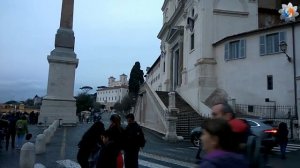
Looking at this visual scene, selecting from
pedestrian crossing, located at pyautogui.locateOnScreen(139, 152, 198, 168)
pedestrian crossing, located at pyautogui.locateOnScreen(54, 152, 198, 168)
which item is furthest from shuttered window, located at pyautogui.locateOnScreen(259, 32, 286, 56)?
pedestrian crossing, located at pyautogui.locateOnScreen(54, 152, 198, 168)

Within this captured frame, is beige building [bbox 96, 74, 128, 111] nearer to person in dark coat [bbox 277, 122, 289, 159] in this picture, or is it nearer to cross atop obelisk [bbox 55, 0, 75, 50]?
cross atop obelisk [bbox 55, 0, 75, 50]

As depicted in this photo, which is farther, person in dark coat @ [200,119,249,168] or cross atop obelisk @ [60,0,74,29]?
cross atop obelisk @ [60,0,74,29]

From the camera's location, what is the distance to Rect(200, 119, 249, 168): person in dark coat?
92.3 inches

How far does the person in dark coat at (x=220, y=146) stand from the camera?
7.69 feet

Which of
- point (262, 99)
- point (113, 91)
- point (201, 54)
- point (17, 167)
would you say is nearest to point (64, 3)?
point (201, 54)

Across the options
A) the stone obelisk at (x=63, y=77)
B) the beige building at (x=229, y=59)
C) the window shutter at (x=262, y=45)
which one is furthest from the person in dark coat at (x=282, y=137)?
the stone obelisk at (x=63, y=77)

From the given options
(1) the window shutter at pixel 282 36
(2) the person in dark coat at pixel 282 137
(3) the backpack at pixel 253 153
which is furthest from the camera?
(1) the window shutter at pixel 282 36

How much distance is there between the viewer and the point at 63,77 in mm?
27688

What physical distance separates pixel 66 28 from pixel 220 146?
2865 centimetres

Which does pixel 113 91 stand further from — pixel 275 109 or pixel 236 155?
pixel 236 155

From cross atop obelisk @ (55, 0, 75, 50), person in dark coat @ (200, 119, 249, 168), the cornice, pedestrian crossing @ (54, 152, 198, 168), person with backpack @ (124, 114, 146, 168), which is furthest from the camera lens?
the cornice

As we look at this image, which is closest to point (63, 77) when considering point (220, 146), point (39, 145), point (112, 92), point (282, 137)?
point (39, 145)

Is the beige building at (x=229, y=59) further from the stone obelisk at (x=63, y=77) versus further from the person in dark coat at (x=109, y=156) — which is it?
the person in dark coat at (x=109, y=156)

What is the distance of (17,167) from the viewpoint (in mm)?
9734
